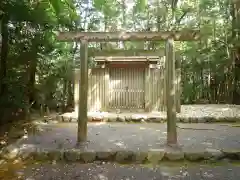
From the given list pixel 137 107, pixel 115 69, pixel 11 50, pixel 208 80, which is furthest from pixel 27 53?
pixel 208 80

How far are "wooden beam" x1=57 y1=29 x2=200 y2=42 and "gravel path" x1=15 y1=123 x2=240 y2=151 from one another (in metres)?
2.48

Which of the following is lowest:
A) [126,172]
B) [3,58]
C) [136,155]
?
[126,172]

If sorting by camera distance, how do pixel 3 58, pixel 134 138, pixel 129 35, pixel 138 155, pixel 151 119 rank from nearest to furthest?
pixel 138 155
pixel 129 35
pixel 134 138
pixel 3 58
pixel 151 119

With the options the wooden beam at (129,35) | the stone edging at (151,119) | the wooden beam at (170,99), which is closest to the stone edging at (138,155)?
the wooden beam at (170,99)

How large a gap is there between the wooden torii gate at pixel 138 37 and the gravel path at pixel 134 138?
1.69 feet

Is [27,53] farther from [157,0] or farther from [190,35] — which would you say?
[157,0]

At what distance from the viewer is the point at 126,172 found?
525 cm

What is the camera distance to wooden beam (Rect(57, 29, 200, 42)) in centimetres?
654

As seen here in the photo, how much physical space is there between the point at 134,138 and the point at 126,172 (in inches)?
87.3

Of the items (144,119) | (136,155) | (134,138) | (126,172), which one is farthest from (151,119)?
(126,172)

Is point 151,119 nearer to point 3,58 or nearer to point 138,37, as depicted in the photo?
point 138,37

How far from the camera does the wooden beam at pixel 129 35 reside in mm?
6535

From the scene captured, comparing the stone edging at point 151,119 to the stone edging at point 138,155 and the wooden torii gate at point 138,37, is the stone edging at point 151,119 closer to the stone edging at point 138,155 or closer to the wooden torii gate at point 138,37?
the wooden torii gate at point 138,37

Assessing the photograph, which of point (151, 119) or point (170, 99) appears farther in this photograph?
point (151, 119)
